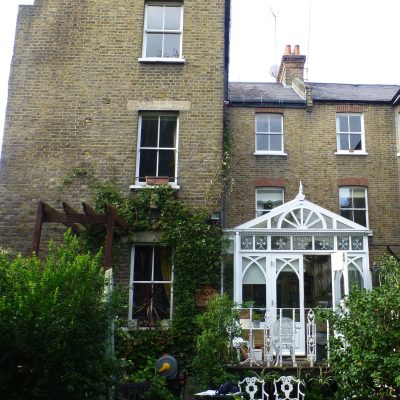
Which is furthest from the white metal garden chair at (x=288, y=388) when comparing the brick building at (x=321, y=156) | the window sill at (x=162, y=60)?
the brick building at (x=321, y=156)

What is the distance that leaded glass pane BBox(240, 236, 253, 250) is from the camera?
1304cm

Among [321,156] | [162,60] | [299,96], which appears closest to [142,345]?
[162,60]

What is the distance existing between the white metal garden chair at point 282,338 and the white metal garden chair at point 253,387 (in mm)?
694

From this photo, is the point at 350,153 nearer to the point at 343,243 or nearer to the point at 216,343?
the point at 343,243

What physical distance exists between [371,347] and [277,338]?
144 inches

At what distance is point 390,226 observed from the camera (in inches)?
782

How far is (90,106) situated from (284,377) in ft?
27.1

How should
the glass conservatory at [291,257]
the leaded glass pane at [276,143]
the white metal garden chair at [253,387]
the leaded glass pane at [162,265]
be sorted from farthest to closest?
the leaded glass pane at [276,143] → the glass conservatory at [291,257] → the leaded glass pane at [162,265] → the white metal garden chair at [253,387]

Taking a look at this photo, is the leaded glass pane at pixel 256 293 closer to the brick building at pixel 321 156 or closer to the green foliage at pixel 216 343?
the green foliage at pixel 216 343

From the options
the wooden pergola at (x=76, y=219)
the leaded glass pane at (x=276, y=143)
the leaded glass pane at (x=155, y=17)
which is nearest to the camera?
the wooden pergola at (x=76, y=219)

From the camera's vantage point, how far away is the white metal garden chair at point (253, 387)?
9.49 metres

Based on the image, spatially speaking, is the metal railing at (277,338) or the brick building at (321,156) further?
the brick building at (321,156)

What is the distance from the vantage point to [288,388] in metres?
9.89

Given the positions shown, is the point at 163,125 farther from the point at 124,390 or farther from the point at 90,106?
the point at 124,390
